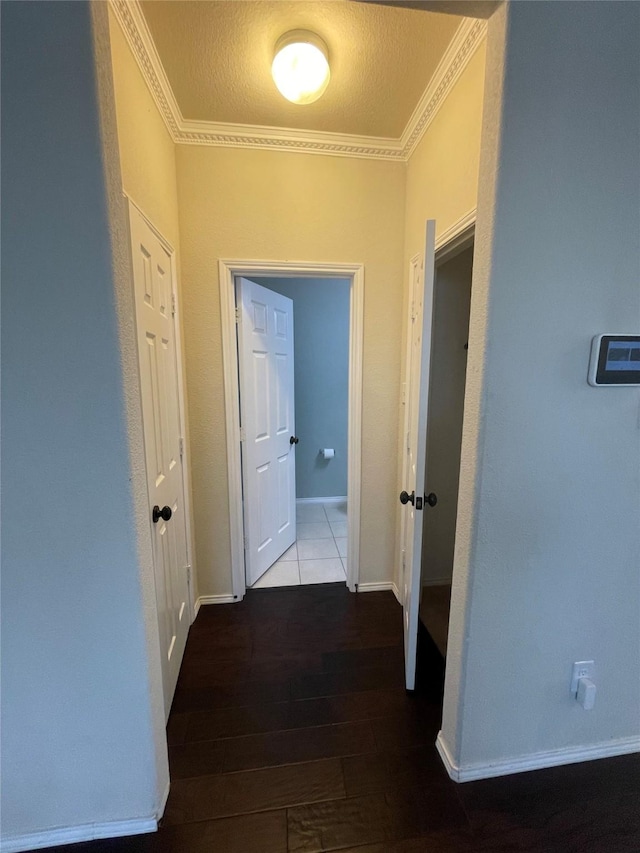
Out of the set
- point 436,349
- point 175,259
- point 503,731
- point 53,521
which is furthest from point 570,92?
point 503,731

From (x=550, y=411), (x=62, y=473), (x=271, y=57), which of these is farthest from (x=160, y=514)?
(x=271, y=57)

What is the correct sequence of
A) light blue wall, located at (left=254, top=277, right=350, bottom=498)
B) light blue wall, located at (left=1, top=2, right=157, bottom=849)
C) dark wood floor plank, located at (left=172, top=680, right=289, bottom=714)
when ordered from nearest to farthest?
light blue wall, located at (left=1, top=2, right=157, bottom=849) < dark wood floor plank, located at (left=172, top=680, right=289, bottom=714) < light blue wall, located at (left=254, top=277, right=350, bottom=498)

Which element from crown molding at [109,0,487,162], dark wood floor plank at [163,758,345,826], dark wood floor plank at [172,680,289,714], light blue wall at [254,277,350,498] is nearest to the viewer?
dark wood floor plank at [163,758,345,826]

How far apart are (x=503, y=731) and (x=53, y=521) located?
1666 mm

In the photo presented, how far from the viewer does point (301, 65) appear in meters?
1.39

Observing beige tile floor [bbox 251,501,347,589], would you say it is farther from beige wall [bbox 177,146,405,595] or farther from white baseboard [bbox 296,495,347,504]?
beige wall [bbox 177,146,405,595]

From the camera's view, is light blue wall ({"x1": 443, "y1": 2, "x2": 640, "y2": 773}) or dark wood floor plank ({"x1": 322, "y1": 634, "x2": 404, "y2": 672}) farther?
dark wood floor plank ({"x1": 322, "y1": 634, "x2": 404, "y2": 672})

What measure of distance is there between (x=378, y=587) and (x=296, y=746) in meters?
1.17

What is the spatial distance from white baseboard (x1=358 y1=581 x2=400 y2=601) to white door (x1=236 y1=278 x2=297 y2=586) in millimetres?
716

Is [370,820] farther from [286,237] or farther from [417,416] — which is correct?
[286,237]

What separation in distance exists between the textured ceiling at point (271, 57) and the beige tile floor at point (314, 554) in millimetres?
2763

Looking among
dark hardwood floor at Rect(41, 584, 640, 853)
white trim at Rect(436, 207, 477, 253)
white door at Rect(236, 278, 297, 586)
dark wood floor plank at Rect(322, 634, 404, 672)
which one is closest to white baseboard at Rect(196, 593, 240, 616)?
white door at Rect(236, 278, 297, 586)

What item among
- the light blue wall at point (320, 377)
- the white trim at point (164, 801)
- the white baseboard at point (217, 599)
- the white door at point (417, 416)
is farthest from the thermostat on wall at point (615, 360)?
the light blue wall at point (320, 377)

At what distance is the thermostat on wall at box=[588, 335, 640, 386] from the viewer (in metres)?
1.08
